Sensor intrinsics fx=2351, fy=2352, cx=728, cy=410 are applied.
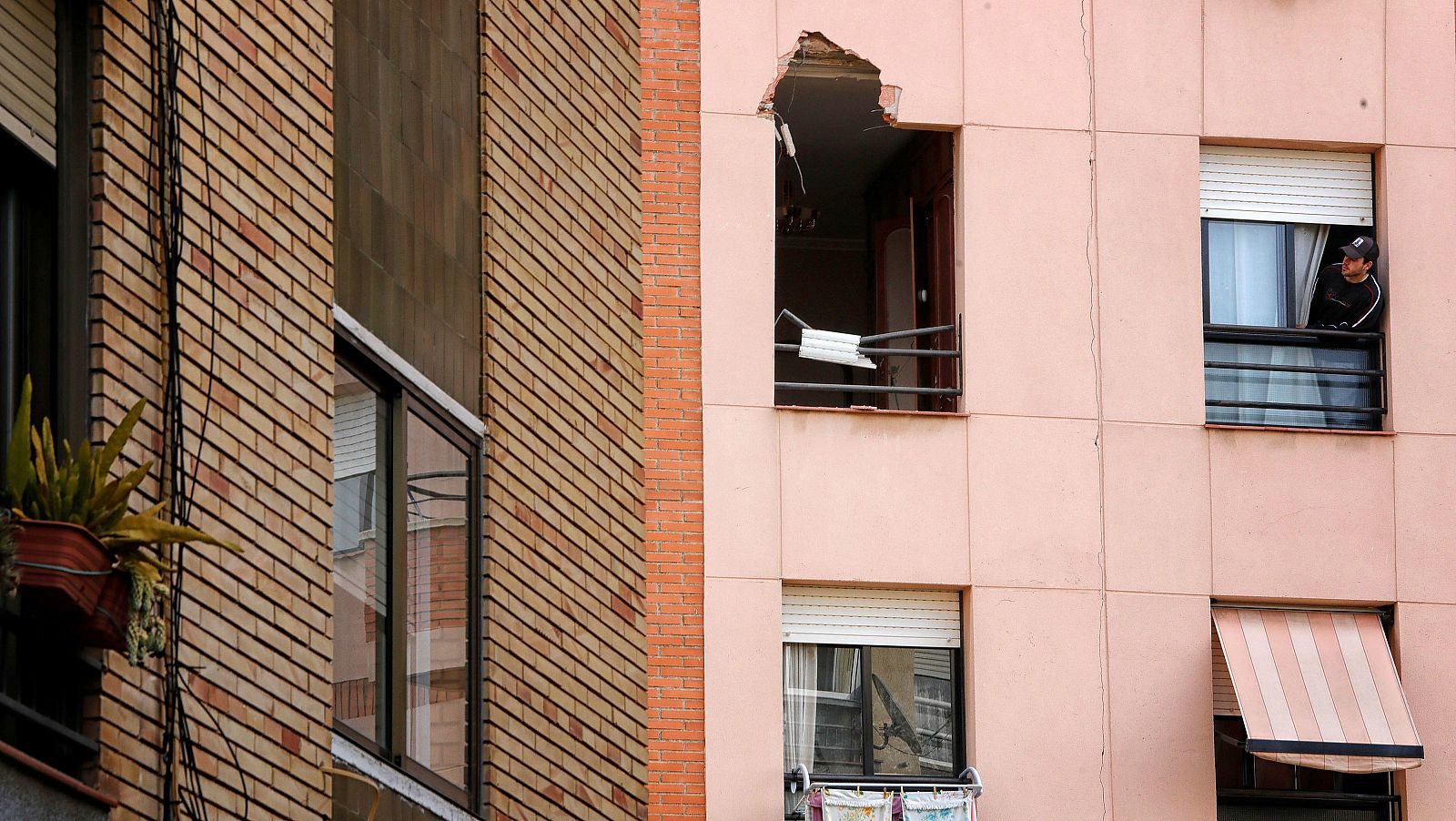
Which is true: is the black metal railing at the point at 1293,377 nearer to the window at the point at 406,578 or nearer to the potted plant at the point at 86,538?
the window at the point at 406,578

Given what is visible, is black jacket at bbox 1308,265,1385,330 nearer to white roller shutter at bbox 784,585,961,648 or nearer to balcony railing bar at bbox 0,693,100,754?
white roller shutter at bbox 784,585,961,648

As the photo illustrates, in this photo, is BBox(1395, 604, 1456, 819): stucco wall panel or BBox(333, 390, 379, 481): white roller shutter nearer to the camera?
BBox(333, 390, 379, 481): white roller shutter

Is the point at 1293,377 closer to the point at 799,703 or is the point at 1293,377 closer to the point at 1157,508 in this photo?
the point at 1157,508

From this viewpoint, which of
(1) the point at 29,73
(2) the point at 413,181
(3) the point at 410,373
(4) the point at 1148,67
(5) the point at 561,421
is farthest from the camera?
(4) the point at 1148,67

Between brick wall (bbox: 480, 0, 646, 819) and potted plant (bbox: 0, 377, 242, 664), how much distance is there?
158 inches

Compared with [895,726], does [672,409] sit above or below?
above

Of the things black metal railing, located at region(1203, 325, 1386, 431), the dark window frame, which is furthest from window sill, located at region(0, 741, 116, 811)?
black metal railing, located at region(1203, 325, 1386, 431)

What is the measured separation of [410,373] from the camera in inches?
409

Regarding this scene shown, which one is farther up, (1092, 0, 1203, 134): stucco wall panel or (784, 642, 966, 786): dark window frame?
(1092, 0, 1203, 134): stucco wall panel

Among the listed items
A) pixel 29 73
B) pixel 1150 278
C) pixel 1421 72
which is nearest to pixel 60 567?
pixel 29 73

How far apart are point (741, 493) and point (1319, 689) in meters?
4.34

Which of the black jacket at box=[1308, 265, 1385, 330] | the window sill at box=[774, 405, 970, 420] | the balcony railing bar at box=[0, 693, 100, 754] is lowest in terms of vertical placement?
the balcony railing bar at box=[0, 693, 100, 754]

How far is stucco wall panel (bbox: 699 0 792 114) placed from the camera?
17.3m

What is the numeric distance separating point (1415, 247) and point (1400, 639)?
9.90 feet
